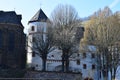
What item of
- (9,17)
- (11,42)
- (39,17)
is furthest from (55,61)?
(9,17)

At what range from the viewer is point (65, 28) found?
6116cm

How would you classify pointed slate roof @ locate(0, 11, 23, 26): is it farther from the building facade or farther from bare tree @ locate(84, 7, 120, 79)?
bare tree @ locate(84, 7, 120, 79)

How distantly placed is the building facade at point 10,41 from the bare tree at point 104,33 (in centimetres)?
1372

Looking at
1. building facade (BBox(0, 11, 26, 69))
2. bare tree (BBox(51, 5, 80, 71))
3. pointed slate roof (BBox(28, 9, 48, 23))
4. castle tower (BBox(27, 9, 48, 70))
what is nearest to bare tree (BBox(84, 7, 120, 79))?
bare tree (BBox(51, 5, 80, 71))

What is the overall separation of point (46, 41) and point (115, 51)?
1407 centimetres

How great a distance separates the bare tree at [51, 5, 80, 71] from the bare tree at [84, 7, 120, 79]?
3514 millimetres

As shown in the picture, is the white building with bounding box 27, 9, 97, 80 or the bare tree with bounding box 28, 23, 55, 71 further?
the white building with bounding box 27, 9, 97, 80

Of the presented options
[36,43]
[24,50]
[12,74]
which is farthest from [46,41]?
[12,74]

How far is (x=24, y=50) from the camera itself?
63.6m

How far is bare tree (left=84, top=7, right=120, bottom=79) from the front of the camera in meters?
53.2

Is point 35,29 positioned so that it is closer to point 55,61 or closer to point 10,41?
point 55,61

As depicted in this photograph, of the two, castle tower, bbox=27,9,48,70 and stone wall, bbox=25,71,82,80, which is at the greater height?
castle tower, bbox=27,9,48,70

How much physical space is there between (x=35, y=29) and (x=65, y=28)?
1114 centimetres

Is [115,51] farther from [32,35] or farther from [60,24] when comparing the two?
[32,35]
